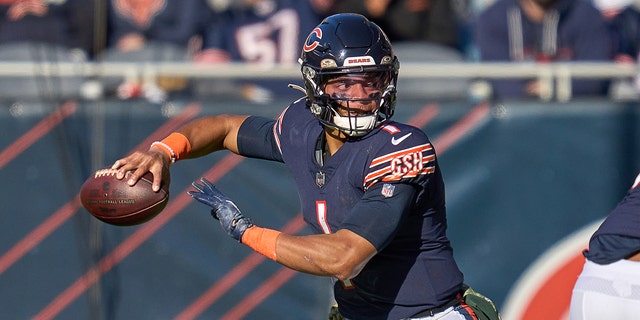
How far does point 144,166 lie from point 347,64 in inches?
33.5

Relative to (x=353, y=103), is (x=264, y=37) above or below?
below

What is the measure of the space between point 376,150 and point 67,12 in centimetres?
394

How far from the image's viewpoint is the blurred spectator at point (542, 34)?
6.87 metres

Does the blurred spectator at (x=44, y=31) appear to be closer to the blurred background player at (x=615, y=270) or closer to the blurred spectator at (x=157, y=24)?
the blurred spectator at (x=157, y=24)

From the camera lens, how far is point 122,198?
4.02 m

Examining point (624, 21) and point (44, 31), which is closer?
Answer: point (44, 31)

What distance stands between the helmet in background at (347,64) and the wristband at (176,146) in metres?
0.60

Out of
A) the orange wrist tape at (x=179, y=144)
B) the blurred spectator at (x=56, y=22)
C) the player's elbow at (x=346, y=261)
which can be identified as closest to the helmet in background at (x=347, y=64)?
the player's elbow at (x=346, y=261)

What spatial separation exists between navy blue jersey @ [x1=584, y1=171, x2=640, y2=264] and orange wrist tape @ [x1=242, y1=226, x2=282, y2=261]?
1.36 meters

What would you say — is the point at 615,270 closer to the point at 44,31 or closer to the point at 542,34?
A: the point at 542,34

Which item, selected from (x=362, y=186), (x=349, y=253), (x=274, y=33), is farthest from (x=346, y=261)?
(x=274, y=33)

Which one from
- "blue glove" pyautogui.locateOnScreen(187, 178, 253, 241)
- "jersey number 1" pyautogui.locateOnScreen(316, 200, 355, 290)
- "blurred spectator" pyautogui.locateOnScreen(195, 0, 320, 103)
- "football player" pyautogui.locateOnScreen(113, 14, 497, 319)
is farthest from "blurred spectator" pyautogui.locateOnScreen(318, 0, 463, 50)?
"blue glove" pyautogui.locateOnScreen(187, 178, 253, 241)

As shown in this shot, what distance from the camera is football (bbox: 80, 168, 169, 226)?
4012 mm

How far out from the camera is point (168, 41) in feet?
23.9
